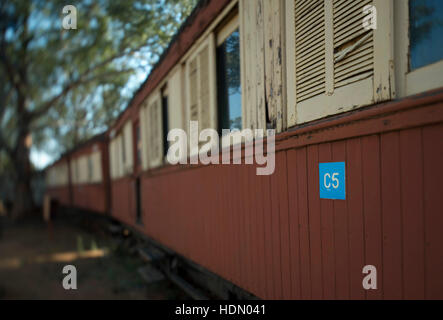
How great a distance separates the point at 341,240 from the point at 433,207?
1.92 ft

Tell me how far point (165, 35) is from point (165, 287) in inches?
154

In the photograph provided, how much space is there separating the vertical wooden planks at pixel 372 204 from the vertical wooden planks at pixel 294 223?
0.56 m

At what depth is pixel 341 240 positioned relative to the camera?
6.12 feet

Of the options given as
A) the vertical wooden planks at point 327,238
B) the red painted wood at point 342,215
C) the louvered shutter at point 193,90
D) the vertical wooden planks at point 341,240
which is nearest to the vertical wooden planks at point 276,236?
the red painted wood at point 342,215

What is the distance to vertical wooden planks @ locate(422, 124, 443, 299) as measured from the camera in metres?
1.36

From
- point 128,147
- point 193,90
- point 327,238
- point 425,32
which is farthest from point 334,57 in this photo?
point 128,147

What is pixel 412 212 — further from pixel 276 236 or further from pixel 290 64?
pixel 290 64

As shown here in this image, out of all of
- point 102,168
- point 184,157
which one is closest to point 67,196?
point 102,168

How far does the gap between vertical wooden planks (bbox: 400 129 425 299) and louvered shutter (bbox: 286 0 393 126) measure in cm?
31

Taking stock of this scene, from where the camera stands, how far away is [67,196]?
19.2 m

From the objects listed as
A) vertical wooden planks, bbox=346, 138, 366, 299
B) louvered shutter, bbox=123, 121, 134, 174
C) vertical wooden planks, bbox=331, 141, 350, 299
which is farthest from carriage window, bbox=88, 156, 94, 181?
vertical wooden planks, bbox=346, 138, 366, 299

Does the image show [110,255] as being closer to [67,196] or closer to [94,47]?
[94,47]

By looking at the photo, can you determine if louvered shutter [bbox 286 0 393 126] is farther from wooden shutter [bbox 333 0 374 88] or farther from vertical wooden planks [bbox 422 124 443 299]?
vertical wooden planks [bbox 422 124 443 299]

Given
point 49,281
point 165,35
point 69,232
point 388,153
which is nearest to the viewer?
point 388,153
